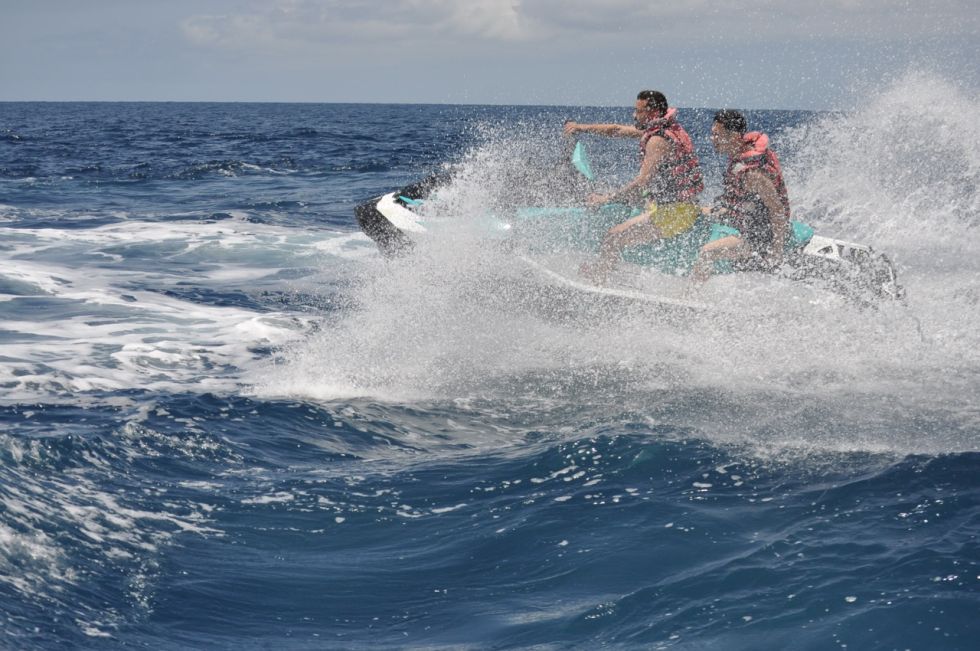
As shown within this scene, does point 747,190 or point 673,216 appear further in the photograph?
point 673,216

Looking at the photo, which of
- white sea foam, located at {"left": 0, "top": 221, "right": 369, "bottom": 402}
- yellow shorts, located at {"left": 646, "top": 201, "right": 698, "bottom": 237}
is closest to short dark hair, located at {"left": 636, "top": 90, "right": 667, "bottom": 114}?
yellow shorts, located at {"left": 646, "top": 201, "right": 698, "bottom": 237}

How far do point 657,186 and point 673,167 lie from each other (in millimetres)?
182

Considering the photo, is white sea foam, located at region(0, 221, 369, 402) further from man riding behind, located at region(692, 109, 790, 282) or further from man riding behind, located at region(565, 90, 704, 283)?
man riding behind, located at region(692, 109, 790, 282)

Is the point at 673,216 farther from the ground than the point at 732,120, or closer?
closer

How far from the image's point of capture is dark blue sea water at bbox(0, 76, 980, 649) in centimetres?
366

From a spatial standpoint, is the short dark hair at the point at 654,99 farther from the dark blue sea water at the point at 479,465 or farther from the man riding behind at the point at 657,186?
the dark blue sea water at the point at 479,465

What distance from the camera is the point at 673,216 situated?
7.50 metres

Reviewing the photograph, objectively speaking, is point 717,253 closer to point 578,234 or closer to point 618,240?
point 618,240

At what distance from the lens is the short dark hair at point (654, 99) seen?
738 cm

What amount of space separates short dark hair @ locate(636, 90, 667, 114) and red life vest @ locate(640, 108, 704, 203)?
0.25 feet

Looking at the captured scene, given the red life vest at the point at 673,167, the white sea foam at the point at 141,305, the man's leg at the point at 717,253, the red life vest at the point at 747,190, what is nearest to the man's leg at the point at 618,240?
the red life vest at the point at 673,167

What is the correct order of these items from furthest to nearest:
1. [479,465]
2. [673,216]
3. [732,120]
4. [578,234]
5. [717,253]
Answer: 1. [578,234]
2. [673,216]
3. [717,253]
4. [732,120]
5. [479,465]

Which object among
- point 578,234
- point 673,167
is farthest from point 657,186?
point 578,234

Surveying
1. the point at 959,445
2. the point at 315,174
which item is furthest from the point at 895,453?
the point at 315,174
